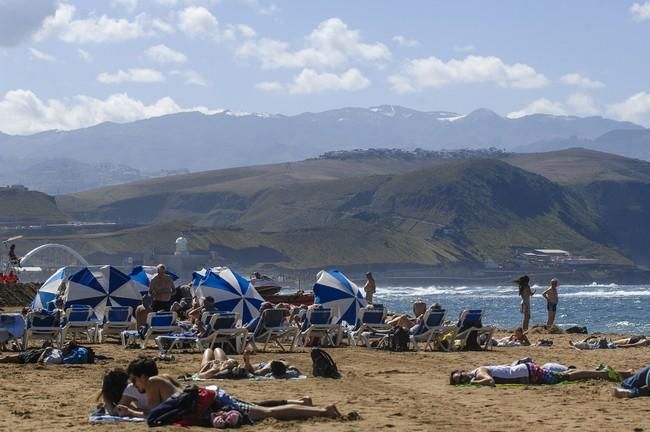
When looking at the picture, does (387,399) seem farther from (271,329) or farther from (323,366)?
(271,329)

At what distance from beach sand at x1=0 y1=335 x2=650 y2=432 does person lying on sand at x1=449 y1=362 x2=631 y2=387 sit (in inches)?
7.9

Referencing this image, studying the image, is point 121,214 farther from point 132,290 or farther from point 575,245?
point 132,290

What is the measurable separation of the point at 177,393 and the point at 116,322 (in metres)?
9.81

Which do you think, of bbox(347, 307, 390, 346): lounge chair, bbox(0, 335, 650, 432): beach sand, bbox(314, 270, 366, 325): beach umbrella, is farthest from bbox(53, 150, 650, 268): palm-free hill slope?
bbox(0, 335, 650, 432): beach sand

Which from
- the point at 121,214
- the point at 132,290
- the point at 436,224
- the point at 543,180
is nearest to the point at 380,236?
the point at 436,224

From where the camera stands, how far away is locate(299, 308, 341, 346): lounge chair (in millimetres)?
19219

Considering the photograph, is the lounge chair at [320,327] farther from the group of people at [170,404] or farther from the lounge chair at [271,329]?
the group of people at [170,404]

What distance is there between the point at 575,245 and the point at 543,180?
23.1 metres

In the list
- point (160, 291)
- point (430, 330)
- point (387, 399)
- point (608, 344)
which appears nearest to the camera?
point (387, 399)

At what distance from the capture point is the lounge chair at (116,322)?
19.5 meters

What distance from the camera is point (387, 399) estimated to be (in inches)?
476

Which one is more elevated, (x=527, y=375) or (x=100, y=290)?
(x=100, y=290)

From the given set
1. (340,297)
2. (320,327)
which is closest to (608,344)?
(340,297)

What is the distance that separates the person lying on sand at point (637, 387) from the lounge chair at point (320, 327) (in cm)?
800
